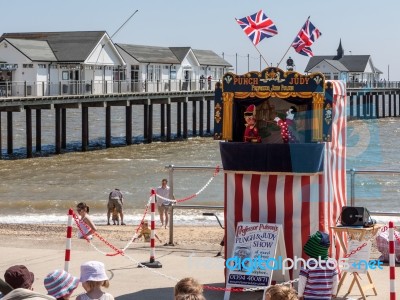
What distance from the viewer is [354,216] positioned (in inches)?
426

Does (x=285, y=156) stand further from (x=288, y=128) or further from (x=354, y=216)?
(x=354, y=216)

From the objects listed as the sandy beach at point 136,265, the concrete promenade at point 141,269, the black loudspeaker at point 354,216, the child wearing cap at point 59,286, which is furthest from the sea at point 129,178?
the child wearing cap at point 59,286

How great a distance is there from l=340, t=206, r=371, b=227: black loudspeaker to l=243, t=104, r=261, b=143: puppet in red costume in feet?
4.51

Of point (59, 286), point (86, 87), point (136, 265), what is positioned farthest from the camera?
point (86, 87)

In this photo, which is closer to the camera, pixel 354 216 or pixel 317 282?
pixel 317 282

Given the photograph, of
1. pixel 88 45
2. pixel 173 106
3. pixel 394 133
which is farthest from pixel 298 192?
pixel 173 106

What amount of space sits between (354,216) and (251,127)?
1.63 metres

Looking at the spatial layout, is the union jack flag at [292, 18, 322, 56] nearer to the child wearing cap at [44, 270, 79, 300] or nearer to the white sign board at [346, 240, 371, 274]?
the white sign board at [346, 240, 371, 274]

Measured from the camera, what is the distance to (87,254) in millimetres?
13703

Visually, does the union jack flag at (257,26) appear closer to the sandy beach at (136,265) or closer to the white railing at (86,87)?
the sandy beach at (136,265)

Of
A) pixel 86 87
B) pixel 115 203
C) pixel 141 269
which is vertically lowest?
pixel 115 203

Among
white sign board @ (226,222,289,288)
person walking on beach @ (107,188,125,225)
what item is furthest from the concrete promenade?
person walking on beach @ (107,188,125,225)

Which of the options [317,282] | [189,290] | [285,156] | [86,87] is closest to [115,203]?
[285,156]

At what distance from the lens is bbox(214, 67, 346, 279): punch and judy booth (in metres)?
10.8
